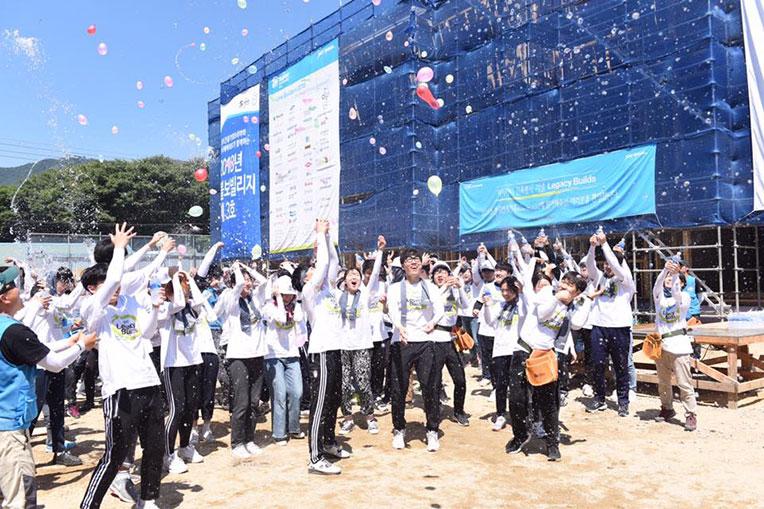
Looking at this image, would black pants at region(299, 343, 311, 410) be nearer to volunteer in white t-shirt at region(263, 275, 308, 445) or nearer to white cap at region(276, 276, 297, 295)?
volunteer in white t-shirt at region(263, 275, 308, 445)

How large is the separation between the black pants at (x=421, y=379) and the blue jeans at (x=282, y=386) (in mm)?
1050

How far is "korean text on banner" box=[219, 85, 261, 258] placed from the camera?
82.7 ft

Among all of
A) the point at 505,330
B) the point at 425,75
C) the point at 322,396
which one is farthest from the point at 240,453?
the point at 425,75

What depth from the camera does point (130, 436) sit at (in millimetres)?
4055

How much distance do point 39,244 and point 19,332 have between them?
2782 centimetres

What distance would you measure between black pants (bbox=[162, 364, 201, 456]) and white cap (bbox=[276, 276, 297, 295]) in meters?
1.17

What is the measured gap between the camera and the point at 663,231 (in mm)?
13414

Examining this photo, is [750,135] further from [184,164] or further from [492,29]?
[184,164]

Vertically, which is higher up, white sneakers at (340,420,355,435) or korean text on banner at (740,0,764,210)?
korean text on banner at (740,0,764,210)

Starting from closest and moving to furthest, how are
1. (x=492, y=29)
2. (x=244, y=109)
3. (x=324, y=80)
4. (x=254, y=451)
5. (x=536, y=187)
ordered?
(x=254, y=451), (x=536, y=187), (x=492, y=29), (x=324, y=80), (x=244, y=109)

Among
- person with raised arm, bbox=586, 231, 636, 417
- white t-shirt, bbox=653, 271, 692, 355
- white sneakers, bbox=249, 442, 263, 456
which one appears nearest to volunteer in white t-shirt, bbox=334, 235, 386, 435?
white sneakers, bbox=249, 442, 263, 456

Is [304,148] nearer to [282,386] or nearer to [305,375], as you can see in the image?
[305,375]

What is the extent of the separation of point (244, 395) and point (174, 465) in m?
0.88

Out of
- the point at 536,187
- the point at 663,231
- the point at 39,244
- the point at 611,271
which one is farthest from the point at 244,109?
the point at 611,271
